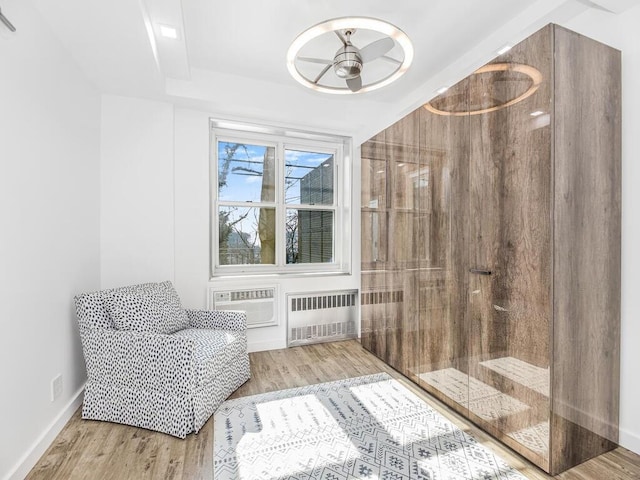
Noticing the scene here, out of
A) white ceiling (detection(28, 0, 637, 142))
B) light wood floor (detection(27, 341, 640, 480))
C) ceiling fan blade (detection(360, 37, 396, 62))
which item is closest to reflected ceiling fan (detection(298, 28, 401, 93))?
ceiling fan blade (detection(360, 37, 396, 62))

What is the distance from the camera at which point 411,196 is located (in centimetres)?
266

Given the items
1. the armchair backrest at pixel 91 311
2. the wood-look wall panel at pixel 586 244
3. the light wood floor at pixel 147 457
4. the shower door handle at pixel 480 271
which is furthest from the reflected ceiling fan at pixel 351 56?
the light wood floor at pixel 147 457

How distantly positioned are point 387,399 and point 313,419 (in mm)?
598

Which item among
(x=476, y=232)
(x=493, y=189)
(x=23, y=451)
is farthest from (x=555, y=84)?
(x=23, y=451)

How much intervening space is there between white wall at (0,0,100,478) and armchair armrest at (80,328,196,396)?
22 centimetres

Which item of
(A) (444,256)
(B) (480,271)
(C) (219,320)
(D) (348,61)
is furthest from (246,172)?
(B) (480,271)

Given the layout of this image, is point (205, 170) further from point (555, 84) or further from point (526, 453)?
point (526, 453)

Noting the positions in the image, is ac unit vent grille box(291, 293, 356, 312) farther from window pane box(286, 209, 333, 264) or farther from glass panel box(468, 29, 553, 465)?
glass panel box(468, 29, 553, 465)

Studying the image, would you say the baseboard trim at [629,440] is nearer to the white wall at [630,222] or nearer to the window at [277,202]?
the white wall at [630,222]

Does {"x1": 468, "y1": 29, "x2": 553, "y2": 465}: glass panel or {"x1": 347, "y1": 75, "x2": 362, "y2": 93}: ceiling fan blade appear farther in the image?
{"x1": 347, "y1": 75, "x2": 362, "y2": 93}: ceiling fan blade

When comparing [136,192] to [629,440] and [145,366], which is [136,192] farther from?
[629,440]

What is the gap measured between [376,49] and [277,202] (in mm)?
1966

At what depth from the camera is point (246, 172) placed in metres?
3.56

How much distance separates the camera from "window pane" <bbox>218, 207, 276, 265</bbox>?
346cm
